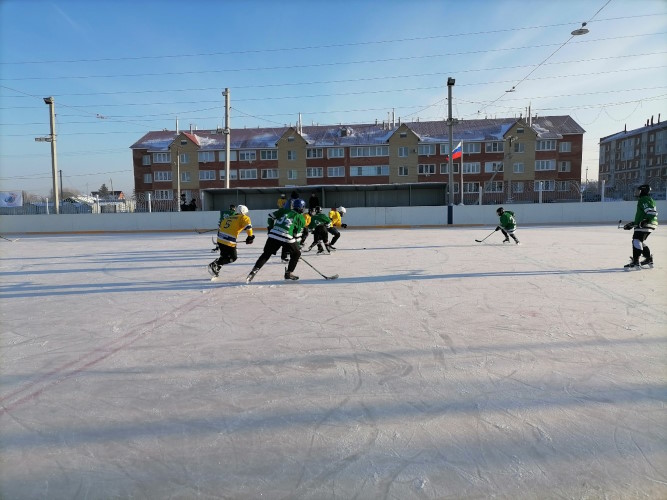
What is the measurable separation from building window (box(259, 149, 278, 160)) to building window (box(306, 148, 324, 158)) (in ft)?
11.6

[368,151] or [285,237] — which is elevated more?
[368,151]

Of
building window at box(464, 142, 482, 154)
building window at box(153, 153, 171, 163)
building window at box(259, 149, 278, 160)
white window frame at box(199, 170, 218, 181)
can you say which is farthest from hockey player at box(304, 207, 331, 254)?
building window at box(153, 153, 171, 163)

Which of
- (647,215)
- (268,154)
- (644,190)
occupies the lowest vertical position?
(647,215)

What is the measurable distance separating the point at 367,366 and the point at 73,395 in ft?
6.33

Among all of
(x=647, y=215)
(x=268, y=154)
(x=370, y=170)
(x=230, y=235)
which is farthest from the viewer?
(x=268, y=154)

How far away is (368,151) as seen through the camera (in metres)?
41.8

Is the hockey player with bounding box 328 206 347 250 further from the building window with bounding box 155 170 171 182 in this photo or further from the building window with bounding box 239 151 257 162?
the building window with bounding box 155 170 171 182

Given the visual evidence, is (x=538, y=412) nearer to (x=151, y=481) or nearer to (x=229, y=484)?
(x=229, y=484)

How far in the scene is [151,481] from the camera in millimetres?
1736

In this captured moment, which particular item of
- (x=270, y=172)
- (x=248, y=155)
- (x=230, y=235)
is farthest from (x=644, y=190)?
(x=248, y=155)

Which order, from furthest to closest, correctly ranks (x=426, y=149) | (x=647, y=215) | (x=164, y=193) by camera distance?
(x=164, y=193) < (x=426, y=149) < (x=647, y=215)

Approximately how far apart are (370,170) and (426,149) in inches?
247

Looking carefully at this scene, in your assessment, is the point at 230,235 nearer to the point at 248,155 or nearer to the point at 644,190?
the point at 644,190

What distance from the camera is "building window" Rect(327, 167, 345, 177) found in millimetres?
42219
